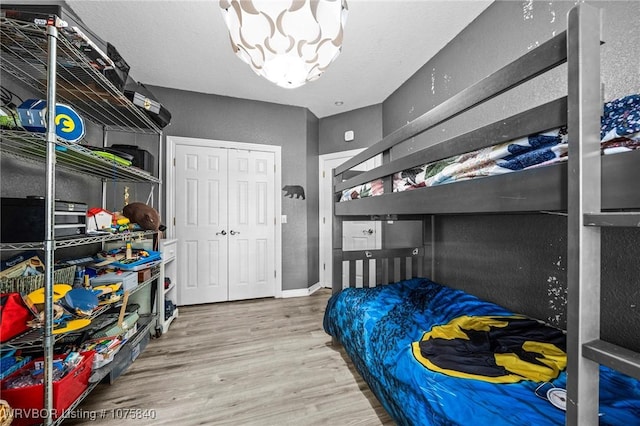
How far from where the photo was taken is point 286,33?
4.17 ft

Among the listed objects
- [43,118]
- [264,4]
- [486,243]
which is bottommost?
[486,243]

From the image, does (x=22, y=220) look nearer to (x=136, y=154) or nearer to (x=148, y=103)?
(x=136, y=154)

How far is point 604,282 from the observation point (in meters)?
1.25

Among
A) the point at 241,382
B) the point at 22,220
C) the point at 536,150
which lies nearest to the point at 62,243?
the point at 22,220

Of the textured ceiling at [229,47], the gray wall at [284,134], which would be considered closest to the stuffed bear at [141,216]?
the gray wall at [284,134]

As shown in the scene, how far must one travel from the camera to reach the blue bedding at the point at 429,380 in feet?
2.51

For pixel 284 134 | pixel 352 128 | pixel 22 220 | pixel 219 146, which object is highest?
pixel 352 128

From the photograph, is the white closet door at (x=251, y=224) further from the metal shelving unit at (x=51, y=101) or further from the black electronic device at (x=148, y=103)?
the metal shelving unit at (x=51, y=101)

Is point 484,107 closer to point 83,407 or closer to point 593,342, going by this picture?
point 593,342

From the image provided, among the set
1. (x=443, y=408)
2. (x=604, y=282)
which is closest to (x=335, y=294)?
(x=443, y=408)

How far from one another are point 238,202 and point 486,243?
104 inches

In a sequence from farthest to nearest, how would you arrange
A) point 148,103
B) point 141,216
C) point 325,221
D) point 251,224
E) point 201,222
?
point 325,221, point 251,224, point 201,222, point 141,216, point 148,103

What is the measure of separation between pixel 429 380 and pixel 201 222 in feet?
9.32

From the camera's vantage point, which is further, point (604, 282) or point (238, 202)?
point (238, 202)
